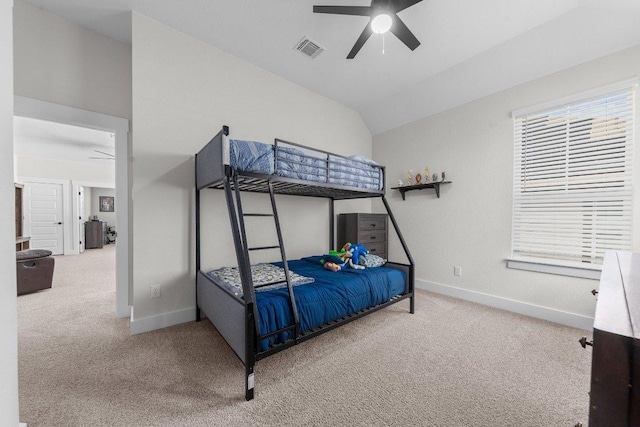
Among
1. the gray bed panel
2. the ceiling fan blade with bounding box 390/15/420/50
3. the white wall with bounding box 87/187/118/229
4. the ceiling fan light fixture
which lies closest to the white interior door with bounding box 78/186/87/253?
the white wall with bounding box 87/187/118/229

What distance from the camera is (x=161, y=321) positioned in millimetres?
2244

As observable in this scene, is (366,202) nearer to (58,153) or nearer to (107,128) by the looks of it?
(107,128)

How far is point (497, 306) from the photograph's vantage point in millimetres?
2777

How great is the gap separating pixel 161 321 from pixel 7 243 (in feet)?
5.49

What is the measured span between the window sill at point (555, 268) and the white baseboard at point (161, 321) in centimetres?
351

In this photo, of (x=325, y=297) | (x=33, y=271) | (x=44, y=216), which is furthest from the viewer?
(x=44, y=216)

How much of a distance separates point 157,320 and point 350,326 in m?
1.82

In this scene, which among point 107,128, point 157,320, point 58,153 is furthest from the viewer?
point 58,153

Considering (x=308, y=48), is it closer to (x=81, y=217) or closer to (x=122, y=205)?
(x=122, y=205)

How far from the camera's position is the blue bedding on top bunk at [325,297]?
1.60 meters

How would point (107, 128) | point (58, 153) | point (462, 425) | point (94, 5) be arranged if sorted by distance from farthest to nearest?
point (58, 153) → point (107, 128) → point (94, 5) → point (462, 425)

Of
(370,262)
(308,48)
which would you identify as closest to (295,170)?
(370,262)

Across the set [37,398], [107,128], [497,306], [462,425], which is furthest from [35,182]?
[497,306]

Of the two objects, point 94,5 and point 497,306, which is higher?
point 94,5
